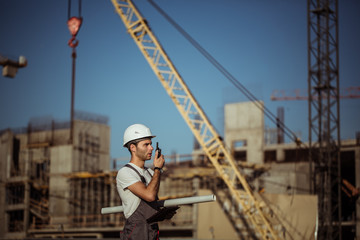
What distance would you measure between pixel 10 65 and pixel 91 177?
19.9 meters

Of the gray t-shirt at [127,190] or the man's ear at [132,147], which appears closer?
the gray t-shirt at [127,190]

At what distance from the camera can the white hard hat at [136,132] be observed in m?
4.18

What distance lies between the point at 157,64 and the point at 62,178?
41.8ft

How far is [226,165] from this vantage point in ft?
115

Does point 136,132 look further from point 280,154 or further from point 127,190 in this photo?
point 280,154

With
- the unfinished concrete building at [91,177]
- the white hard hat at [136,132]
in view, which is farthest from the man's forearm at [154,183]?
the unfinished concrete building at [91,177]

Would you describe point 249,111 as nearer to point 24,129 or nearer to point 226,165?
point 226,165

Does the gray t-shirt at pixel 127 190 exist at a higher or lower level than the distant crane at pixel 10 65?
lower

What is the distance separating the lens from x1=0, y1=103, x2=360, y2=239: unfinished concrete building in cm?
3750

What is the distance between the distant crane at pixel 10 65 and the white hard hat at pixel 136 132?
59.9ft

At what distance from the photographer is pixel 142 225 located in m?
3.99

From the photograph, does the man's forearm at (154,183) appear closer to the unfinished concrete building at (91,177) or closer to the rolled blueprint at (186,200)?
the rolled blueprint at (186,200)

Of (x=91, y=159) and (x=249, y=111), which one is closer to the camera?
(x=91, y=159)

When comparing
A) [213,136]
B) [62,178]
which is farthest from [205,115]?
[62,178]
